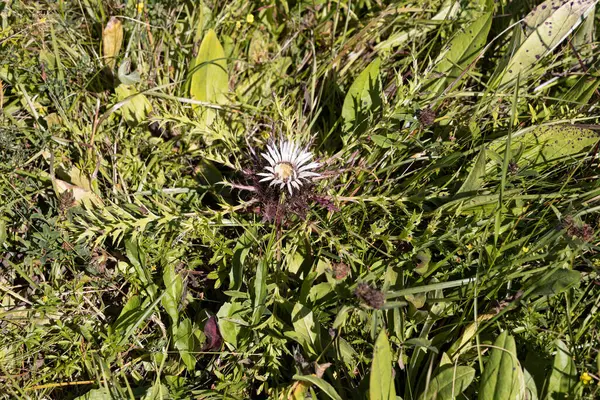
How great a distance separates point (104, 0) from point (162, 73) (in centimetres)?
49

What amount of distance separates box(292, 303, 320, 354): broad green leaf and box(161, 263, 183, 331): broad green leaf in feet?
1.70

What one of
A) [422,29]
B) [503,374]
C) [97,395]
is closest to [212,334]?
[97,395]

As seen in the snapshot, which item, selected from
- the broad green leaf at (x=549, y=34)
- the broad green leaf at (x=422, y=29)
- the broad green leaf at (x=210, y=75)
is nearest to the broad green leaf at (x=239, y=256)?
the broad green leaf at (x=210, y=75)

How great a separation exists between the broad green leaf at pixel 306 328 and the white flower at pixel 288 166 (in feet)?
1.68

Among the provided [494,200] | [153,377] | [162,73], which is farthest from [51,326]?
[494,200]

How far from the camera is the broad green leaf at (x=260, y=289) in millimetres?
2404

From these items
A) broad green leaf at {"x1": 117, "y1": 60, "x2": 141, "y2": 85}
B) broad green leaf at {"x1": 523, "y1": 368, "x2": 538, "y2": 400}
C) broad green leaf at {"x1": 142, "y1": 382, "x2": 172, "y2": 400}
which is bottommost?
broad green leaf at {"x1": 142, "y1": 382, "x2": 172, "y2": 400}

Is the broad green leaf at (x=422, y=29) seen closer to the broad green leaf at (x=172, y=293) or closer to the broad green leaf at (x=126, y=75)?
the broad green leaf at (x=126, y=75)

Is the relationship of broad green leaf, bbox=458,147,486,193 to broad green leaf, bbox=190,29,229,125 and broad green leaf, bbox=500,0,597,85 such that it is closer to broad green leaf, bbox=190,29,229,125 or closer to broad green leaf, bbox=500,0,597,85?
broad green leaf, bbox=500,0,597,85

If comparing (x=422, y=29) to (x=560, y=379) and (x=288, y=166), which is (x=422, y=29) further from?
(x=560, y=379)

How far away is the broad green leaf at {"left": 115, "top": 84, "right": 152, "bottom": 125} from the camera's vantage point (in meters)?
2.96

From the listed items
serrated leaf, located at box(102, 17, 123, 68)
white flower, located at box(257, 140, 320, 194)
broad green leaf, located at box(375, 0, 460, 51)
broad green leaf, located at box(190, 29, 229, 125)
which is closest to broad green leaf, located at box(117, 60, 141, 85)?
serrated leaf, located at box(102, 17, 123, 68)

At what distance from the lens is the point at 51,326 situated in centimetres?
253

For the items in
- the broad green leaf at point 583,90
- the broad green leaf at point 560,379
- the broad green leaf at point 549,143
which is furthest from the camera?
the broad green leaf at point 583,90
